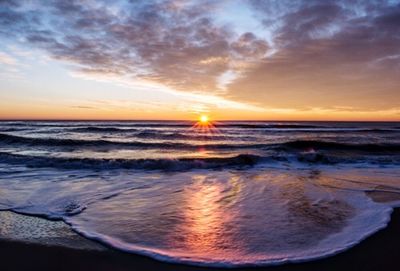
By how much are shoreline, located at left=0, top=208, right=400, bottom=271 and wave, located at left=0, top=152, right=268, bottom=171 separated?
25.1 feet

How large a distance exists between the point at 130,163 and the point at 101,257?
8985 mm

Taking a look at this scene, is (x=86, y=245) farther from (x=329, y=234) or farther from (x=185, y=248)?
(x=329, y=234)

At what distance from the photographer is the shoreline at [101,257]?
354cm

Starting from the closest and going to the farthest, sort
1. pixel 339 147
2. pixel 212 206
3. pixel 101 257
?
pixel 101 257, pixel 212 206, pixel 339 147

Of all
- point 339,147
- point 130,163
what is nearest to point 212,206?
point 130,163

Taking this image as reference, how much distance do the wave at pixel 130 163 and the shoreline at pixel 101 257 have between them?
7644mm

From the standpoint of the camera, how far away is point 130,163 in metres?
12.6

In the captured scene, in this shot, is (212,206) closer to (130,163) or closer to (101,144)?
(130,163)

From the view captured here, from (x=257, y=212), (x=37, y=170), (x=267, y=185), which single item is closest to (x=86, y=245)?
(x=257, y=212)

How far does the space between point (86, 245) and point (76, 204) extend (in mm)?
2241

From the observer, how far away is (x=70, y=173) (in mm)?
10180

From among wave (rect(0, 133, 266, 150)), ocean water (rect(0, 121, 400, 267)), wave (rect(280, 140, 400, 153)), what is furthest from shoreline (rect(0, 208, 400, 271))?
wave (rect(280, 140, 400, 153))

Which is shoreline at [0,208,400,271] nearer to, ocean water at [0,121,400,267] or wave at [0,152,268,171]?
ocean water at [0,121,400,267]

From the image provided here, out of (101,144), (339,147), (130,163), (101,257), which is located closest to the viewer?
(101,257)
